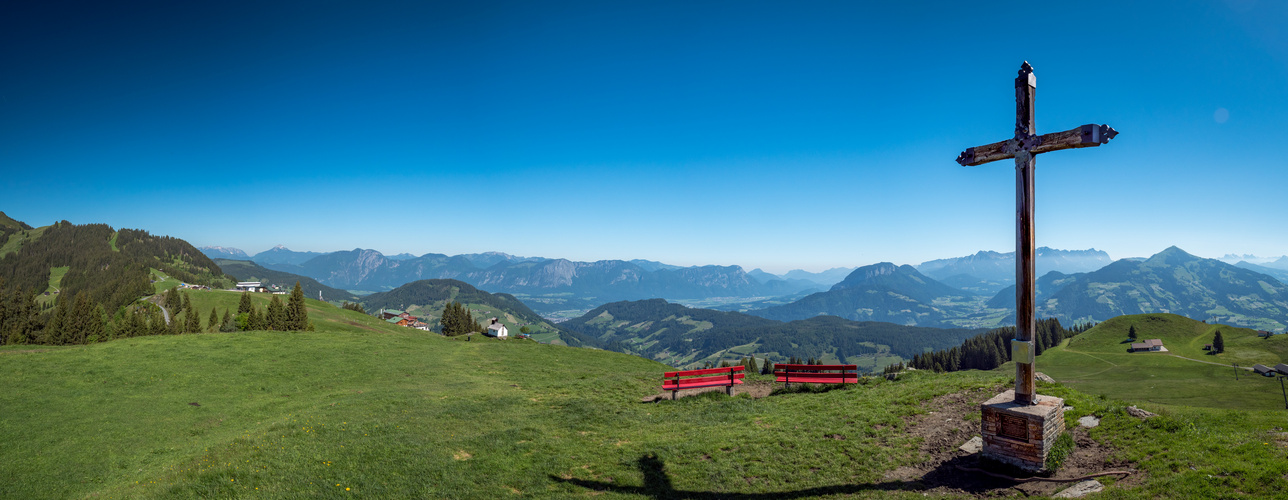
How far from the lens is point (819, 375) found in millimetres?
20734

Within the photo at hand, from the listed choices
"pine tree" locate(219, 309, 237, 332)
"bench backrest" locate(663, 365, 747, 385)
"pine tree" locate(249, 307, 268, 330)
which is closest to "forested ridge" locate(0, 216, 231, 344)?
"pine tree" locate(249, 307, 268, 330)

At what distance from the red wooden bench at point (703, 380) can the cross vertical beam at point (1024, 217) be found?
11691mm

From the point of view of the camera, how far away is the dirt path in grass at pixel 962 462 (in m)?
9.06

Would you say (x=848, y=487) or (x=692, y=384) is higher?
(x=848, y=487)

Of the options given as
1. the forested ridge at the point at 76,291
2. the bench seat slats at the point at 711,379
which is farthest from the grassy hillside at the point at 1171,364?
the forested ridge at the point at 76,291

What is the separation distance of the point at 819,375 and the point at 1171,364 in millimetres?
122188

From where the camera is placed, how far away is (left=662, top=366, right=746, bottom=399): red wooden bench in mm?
20656

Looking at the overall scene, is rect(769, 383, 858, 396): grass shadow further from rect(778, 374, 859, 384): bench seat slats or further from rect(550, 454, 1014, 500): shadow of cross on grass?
rect(550, 454, 1014, 500): shadow of cross on grass

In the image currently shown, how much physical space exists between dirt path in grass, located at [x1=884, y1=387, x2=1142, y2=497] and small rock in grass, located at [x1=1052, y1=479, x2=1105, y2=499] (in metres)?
0.18

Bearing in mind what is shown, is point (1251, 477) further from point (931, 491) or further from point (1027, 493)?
point (931, 491)

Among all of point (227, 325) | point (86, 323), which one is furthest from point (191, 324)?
point (86, 323)

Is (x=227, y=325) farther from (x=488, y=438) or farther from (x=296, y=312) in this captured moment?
(x=488, y=438)

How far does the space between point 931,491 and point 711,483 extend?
14.6 ft

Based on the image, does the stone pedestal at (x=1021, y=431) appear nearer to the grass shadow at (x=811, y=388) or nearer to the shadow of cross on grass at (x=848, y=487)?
the shadow of cross on grass at (x=848, y=487)
